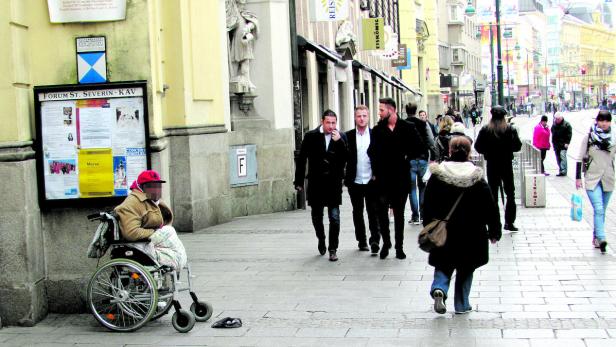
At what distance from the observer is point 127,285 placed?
835 cm

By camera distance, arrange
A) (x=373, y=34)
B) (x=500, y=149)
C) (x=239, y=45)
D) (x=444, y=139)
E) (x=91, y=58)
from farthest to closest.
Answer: (x=373, y=34) → (x=239, y=45) → (x=444, y=139) → (x=500, y=149) → (x=91, y=58)

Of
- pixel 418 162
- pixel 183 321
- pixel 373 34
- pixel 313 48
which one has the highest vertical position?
pixel 373 34

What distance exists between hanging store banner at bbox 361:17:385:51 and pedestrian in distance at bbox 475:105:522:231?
49.3 ft

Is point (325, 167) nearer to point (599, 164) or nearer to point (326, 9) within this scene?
point (599, 164)

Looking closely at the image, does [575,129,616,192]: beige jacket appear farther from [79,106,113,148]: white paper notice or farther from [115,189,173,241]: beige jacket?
[79,106,113,148]: white paper notice

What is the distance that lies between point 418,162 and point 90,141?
8.09 metres

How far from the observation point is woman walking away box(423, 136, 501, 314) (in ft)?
27.9

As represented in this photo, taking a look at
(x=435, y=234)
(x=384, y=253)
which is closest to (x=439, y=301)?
(x=435, y=234)

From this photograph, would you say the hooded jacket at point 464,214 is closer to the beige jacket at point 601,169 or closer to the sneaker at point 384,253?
the sneaker at point 384,253

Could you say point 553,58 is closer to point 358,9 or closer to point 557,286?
point 358,9

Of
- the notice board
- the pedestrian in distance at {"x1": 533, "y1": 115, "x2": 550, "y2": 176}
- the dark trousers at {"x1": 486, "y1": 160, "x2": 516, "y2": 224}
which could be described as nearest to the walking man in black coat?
the dark trousers at {"x1": 486, "y1": 160, "x2": 516, "y2": 224}

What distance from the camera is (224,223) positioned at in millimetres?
16938

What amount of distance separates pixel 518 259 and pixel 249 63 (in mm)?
8636

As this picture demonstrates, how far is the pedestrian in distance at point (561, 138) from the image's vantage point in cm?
2644
